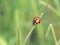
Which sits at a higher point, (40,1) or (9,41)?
(40,1)

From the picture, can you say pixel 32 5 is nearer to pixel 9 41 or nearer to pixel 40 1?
pixel 40 1

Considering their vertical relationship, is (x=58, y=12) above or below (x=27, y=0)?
below

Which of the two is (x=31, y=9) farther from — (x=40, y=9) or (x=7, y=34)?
(x=7, y=34)

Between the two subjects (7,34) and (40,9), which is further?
(40,9)

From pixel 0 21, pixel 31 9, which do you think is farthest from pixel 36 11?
pixel 0 21

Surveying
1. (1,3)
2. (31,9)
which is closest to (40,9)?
(31,9)

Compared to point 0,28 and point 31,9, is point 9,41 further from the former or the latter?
point 31,9

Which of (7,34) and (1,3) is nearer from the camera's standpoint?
(7,34)
